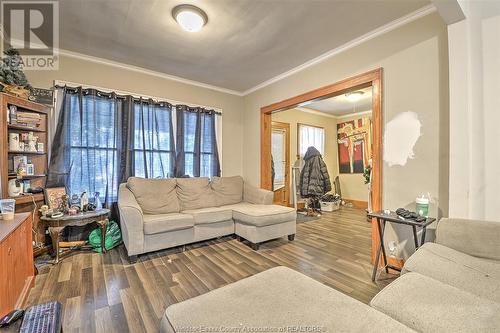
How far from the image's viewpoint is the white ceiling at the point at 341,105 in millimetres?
4871

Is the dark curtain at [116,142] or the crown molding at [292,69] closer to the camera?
the crown molding at [292,69]

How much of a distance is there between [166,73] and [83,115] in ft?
4.57

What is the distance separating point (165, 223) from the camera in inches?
105

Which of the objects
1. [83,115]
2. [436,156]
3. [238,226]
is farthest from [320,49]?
[83,115]

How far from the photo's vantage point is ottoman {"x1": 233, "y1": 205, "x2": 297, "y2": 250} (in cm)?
292

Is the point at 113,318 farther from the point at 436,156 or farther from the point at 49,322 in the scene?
the point at 436,156

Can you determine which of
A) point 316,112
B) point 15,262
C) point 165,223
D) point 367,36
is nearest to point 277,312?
point 15,262

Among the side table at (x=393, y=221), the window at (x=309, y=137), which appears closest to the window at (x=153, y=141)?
the side table at (x=393, y=221)

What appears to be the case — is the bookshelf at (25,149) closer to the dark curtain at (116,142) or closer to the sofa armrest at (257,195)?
the dark curtain at (116,142)

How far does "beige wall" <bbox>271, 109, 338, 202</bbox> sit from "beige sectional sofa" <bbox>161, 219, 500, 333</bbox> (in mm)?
4387

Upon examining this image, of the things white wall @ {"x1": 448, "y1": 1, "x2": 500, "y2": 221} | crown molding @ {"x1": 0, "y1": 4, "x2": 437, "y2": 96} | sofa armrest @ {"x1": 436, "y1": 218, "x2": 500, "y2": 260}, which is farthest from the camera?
crown molding @ {"x1": 0, "y1": 4, "x2": 437, "y2": 96}

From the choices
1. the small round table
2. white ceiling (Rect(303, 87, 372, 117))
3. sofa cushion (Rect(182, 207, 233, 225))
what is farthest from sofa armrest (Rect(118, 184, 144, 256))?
white ceiling (Rect(303, 87, 372, 117))

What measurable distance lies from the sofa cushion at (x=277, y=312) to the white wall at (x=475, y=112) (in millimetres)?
1663

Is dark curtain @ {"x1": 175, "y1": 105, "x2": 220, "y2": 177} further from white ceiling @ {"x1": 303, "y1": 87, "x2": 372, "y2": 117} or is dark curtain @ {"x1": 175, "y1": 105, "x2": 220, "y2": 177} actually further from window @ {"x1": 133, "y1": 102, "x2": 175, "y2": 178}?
white ceiling @ {"x1": 303, "y1": 87, "x2": 372, "y2": 117}
